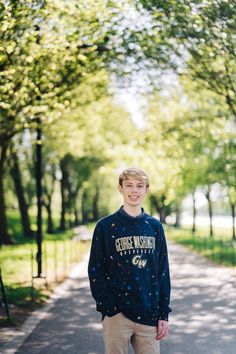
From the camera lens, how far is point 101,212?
287 feet

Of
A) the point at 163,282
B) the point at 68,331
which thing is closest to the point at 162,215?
the point at 68,331

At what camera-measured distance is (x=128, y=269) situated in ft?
13.3

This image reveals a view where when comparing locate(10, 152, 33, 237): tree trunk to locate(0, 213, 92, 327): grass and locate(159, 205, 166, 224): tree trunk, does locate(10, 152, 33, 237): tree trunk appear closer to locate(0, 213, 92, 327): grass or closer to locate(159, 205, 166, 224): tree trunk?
locate(0, 213, 92, 327): grass

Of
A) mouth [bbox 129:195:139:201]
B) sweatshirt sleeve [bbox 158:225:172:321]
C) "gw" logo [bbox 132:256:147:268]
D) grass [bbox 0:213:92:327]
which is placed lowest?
grass [bbox 0:213:92:327]

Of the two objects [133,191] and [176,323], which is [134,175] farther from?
[176,323]

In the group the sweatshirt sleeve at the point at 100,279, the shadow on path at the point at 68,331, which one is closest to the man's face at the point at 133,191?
the sweatshirt sleeve at the point at 100,279

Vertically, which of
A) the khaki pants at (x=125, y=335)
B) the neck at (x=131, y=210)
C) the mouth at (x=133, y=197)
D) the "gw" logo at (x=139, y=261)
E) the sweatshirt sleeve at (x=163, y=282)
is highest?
the mouth at (x=133, y=197)

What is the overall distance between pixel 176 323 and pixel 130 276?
17.9ft

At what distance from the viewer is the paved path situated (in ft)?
24.5

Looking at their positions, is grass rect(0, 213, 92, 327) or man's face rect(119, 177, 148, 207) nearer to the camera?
man's face rect(119, 177, 148, 207)

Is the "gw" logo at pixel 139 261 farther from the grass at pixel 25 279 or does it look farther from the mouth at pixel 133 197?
the grass at pixel 25 279

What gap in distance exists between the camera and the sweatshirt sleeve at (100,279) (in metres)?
4.04

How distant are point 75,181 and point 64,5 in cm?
4281

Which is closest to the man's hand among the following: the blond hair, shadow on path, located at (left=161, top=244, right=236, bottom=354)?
the blond hair
